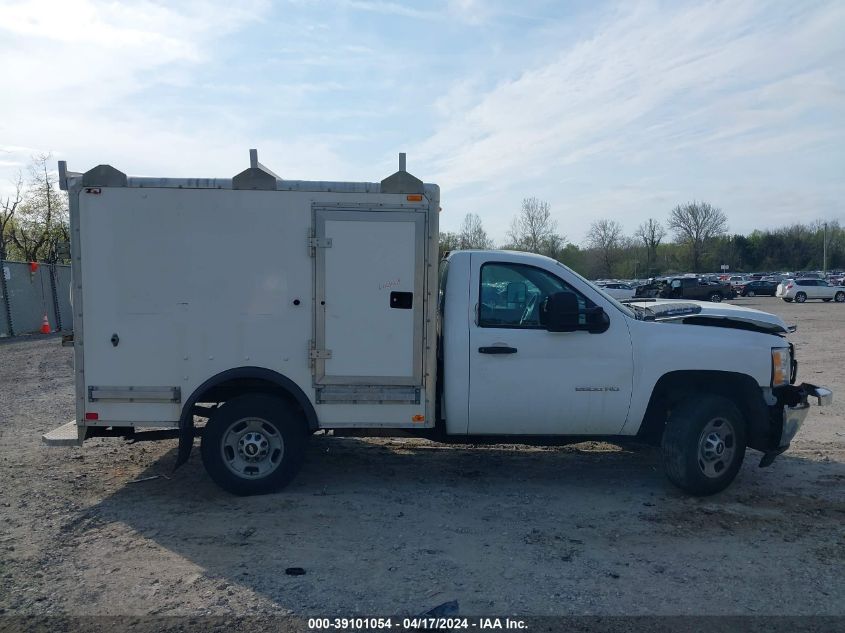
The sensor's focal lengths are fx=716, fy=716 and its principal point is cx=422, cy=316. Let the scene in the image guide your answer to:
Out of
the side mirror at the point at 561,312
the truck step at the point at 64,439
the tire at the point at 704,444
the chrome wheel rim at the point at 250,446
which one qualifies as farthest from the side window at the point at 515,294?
the truck step at the point at 64,439

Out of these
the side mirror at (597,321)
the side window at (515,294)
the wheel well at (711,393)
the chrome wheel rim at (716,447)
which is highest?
the side window at (515,294)

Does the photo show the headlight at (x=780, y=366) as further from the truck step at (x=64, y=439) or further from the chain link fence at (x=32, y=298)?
the chain link fence at (x=32, y=298)

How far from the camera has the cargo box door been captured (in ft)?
19.5

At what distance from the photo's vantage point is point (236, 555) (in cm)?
496

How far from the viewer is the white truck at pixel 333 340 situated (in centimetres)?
595

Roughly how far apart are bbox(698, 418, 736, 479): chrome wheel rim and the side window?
4.80 feet

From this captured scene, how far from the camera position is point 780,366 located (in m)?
6.31

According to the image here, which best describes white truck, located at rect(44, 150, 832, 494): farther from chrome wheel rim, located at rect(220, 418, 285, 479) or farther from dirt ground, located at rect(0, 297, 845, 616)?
dirt ground, located at rect(0, 297, 845, 616)

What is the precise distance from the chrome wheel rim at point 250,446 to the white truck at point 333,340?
0.01 metres

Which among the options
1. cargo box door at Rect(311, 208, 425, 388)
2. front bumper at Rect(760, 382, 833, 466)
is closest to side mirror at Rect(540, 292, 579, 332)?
cargo box door at Rect(311, 208, 425, 388)

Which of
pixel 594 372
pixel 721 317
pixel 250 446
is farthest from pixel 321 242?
pixel 721 317

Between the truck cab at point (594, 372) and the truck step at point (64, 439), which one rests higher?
the truck cab at point (594, 372)

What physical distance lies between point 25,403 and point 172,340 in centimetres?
578

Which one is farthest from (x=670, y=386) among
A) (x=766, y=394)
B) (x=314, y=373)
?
(x=314, y=373)
